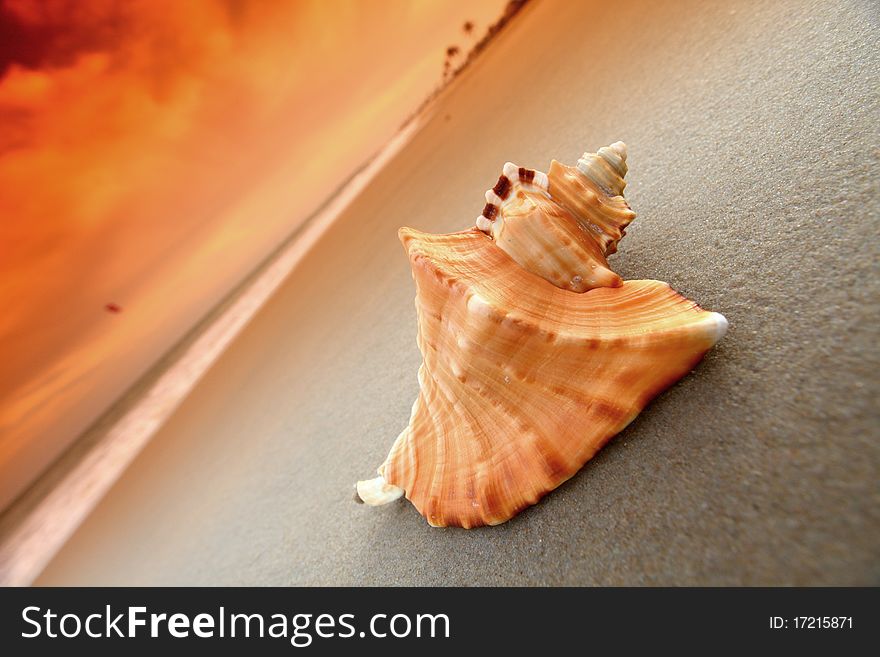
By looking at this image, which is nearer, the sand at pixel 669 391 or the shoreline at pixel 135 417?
the sand at pixel 669 391

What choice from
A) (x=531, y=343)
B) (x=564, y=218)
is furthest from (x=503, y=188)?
(x=531, y=343)

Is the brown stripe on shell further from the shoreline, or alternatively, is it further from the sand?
the shoreline

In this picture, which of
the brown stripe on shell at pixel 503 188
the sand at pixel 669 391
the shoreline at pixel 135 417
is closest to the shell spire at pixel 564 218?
the brown stripe on shell at pixel 503 188

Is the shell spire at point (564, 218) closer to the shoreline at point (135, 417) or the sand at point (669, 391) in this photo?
the sand at point (669, 391)

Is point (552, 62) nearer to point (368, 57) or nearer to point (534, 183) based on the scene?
point (368, 57)

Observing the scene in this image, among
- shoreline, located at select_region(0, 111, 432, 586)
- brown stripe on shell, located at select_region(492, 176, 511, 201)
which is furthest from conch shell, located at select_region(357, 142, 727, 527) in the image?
shoreline, located at select_region(0, 111, 432, 586)

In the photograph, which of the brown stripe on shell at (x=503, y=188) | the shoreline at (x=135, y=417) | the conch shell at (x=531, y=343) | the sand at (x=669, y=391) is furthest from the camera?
the shoreline at (x=135, y=417)

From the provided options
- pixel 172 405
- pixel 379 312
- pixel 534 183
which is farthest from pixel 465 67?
pixel 534 183

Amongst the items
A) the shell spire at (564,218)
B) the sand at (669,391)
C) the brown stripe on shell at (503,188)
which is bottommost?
the sand at (669,391)
